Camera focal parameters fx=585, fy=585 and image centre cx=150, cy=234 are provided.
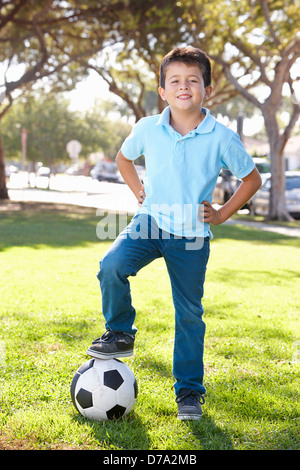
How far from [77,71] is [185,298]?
23.0 meters

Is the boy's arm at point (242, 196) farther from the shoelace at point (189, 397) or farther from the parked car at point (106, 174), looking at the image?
the parked car at point (106, 174)

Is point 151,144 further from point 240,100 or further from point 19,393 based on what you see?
point 240,100

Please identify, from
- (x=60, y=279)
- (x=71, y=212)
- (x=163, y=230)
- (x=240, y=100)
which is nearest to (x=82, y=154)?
(x=240, y=100)

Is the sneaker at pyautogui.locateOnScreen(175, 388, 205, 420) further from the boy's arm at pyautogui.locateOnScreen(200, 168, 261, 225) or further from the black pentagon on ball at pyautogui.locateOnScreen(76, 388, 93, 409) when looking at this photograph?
the boy's arm at pyautogui.locateOnScreen(200, 168, 261, 225)

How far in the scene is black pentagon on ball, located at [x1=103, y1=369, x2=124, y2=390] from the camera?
3.30 metres

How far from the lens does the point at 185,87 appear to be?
3.33m

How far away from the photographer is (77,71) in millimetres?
24969

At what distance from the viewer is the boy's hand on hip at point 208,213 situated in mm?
3332

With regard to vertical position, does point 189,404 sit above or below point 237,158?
below

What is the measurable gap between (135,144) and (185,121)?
0.36m

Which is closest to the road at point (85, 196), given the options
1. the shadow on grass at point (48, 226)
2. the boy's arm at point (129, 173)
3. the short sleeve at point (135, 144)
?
the shadow on grass at point (48, 226)

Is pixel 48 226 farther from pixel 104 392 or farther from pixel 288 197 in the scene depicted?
pixel 104 392

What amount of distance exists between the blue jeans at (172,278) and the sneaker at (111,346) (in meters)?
0.05

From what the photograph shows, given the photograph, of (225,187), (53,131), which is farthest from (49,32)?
(53,131)
